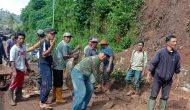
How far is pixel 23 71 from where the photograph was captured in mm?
9555

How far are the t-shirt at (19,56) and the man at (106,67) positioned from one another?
2.23m

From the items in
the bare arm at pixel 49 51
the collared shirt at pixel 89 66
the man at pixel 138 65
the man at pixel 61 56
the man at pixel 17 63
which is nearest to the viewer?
the collared shirt at pixel 89 66

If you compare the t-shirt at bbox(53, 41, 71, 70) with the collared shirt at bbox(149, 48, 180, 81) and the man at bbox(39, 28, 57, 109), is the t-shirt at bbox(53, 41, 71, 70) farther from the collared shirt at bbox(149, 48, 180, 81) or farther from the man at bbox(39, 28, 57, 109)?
the collared shirt at bbox(149, 48, 180, 81)

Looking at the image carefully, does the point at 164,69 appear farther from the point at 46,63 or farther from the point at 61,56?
the point at 46,63

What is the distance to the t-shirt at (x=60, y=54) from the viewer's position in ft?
29.6

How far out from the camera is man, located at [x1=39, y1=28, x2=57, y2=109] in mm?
8510

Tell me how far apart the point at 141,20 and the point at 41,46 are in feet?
31.6

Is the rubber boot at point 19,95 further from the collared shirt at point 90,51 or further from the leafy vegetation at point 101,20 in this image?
the leafy vegetation at point 101,20

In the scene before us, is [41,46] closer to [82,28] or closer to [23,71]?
[23,71]

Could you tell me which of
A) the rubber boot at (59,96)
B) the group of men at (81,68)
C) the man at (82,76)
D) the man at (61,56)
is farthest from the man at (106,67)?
the man at (82,76)

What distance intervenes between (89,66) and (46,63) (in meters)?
1.61

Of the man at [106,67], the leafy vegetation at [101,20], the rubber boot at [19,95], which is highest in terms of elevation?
the leafy vegetation at [101,20]

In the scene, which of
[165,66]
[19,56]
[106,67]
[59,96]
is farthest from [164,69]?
[19,56]

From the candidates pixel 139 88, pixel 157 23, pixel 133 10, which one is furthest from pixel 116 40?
pixel 139 88
